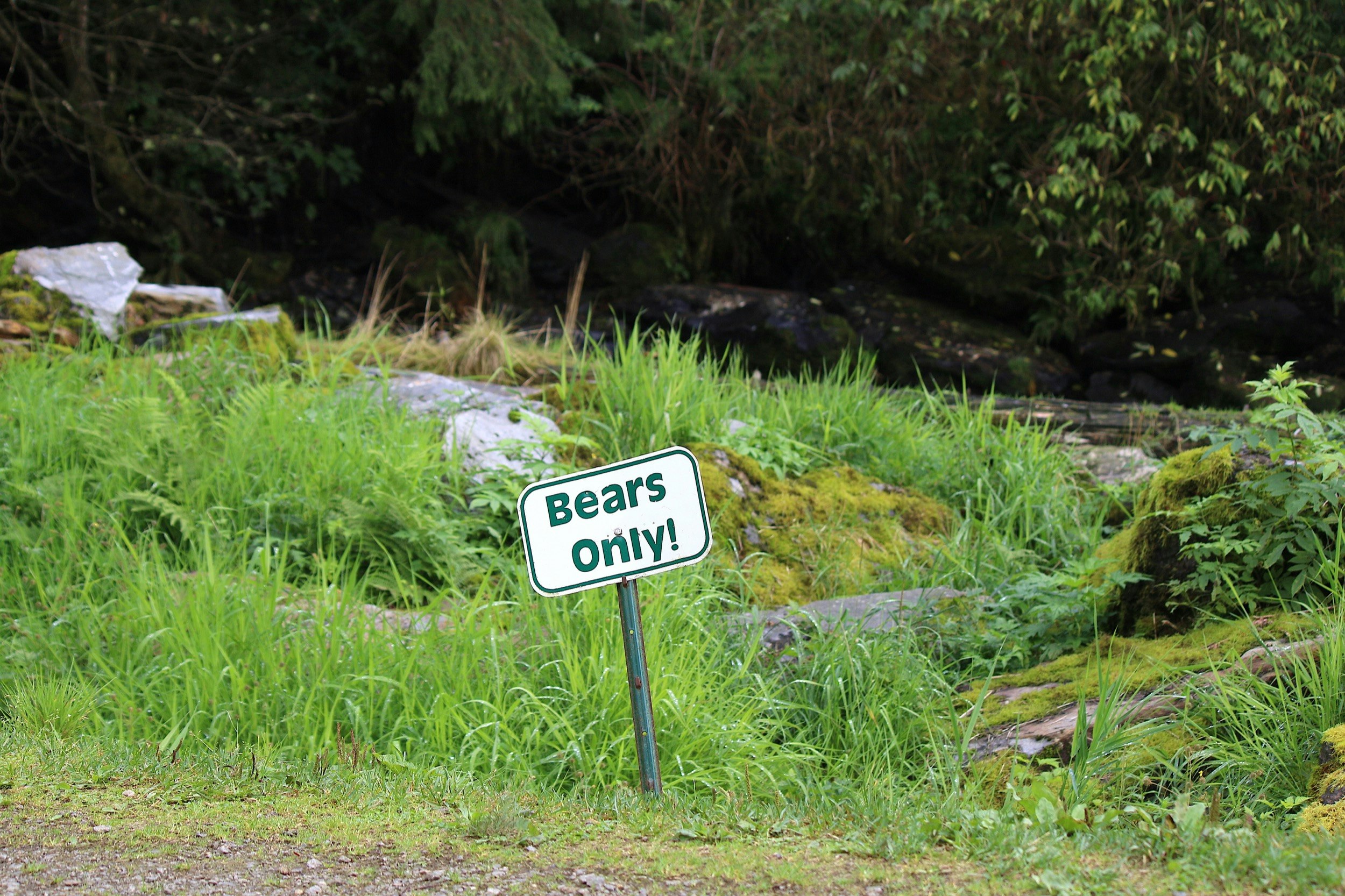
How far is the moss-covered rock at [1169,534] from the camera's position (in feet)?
11.1

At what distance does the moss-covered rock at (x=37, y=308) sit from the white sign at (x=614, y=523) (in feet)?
16.0

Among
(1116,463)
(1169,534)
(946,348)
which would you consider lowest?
(946,348)

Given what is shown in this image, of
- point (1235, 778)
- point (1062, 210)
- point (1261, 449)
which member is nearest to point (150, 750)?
point (1235, 778)

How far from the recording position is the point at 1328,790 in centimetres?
224

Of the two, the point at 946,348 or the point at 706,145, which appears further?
the point at 706,145

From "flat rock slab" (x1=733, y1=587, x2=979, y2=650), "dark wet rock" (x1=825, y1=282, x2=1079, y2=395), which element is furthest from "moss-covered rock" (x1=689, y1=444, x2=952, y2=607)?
"dark wet rock" (x1=825, y1=282, x2=1079, y2=395)

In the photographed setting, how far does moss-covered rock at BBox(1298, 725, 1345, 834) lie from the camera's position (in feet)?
6.82

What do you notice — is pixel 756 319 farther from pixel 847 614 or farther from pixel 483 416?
pixel 847 614

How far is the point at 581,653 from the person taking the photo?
3316mm

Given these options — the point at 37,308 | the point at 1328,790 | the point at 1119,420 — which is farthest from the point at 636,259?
the point at 1328,790

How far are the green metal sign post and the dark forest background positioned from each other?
8693 mm

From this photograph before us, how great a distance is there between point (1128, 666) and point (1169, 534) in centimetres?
63

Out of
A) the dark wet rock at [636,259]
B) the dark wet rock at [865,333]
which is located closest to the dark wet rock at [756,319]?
the dark wet rock at [865,333]

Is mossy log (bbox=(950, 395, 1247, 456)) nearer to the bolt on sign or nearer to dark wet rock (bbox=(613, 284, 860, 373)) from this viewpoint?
dark wet rock (bbox=(613, 284, 860, 373))
